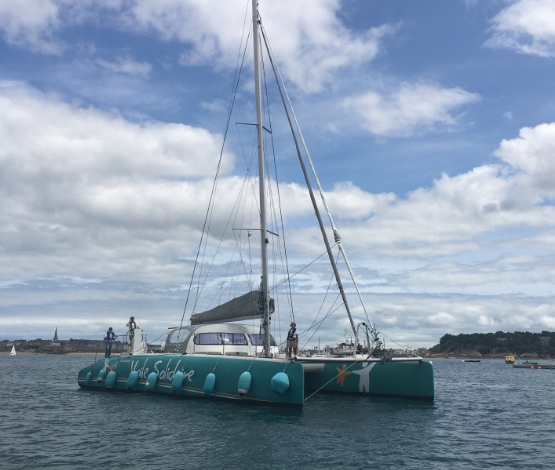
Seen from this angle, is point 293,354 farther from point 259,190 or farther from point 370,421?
point 259,190

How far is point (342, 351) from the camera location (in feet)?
70.8

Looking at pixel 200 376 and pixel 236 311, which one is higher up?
pixel 236 311

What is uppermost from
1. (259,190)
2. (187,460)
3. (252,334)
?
(259,190)

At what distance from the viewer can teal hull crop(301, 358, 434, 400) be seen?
741 inches

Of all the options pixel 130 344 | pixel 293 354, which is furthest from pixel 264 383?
pixel 130 344

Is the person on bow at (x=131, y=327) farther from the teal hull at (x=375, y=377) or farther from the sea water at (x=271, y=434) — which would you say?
the teal hull at (x=375, y=377)

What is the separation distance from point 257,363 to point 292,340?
134cm

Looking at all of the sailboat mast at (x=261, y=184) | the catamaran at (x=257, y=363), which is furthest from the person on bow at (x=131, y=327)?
the sailboat mast at (x=261, y=184)

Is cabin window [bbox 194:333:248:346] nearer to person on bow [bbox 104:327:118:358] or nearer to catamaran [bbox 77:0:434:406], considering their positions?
catamaran [bbox 77:0:434:406]

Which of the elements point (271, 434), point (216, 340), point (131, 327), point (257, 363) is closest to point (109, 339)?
point (131, 327)

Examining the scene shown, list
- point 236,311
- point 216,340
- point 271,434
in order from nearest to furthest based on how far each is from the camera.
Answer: point 271,434
point 236,311
point 216,340

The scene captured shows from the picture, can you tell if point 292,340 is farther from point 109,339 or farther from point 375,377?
point 109,339

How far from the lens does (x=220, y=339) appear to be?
21578mm

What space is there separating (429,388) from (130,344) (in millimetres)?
12556
